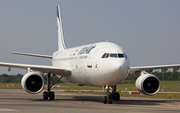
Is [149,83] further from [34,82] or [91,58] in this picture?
[34,82]

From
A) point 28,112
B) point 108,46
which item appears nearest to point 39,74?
point 108,46

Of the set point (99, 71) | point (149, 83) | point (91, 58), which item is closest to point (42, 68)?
point (91, 58)

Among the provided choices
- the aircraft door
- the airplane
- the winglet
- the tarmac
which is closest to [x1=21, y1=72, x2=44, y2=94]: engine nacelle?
the airplane

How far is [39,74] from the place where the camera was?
27328mm

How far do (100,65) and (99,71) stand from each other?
34cm

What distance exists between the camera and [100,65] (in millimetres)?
24453

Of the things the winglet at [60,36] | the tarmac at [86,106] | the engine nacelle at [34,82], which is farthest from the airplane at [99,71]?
the winglet at [60,36]

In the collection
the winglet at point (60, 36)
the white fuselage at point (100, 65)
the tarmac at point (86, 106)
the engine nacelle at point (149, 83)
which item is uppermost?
the winglet at point (60, 36)

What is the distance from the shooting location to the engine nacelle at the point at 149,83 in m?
26.1

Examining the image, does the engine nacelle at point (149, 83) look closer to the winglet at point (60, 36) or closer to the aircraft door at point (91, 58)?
the aircraft door at point (91, 58)

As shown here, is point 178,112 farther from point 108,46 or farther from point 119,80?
point 108,46

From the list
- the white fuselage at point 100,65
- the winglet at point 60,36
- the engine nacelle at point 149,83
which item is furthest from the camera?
the winglet at point 60,36

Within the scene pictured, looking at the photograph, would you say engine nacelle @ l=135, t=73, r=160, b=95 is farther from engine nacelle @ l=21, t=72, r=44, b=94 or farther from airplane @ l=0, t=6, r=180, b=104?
engine nacelle @ l=21, t=72, r=44, b=94

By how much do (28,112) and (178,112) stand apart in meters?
6.28
